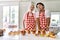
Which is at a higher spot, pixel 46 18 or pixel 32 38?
Result: pixel 46 18

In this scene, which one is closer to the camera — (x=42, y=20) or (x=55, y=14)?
(x=42, y=20)

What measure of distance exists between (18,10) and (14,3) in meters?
0.12

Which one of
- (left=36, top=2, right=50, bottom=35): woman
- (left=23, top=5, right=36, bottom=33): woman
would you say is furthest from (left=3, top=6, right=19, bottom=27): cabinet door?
(left=36, top=2, right=50, bottom=35): woman

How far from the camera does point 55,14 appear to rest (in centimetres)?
218

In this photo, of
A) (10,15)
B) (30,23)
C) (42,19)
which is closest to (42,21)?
(42,19)

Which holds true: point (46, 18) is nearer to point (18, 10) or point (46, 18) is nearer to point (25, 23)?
point (25, 23)

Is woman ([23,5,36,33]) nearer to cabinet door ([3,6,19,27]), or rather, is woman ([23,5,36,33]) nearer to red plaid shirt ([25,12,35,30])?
red plaid shirt ([25,12,35,30])

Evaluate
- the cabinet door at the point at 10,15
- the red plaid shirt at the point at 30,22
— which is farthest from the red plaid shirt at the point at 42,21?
the cabinet door at the point at 10,15

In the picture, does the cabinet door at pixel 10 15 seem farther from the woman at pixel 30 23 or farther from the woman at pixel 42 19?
the woman at pixel 42 19

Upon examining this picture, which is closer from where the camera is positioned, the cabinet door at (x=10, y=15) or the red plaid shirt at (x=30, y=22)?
the red plaid shirt at (x=30, y=22)

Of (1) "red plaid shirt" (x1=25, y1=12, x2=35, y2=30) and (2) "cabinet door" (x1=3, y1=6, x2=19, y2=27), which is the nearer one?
(1) "red plaid shirt" (x1=25, y1=12, x2=35, y2=30)

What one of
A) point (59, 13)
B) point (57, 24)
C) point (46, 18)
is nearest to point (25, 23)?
point (46, 18)

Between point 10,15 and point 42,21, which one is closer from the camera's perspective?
point 42,21

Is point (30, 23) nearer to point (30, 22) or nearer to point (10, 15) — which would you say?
point (30, 22)
